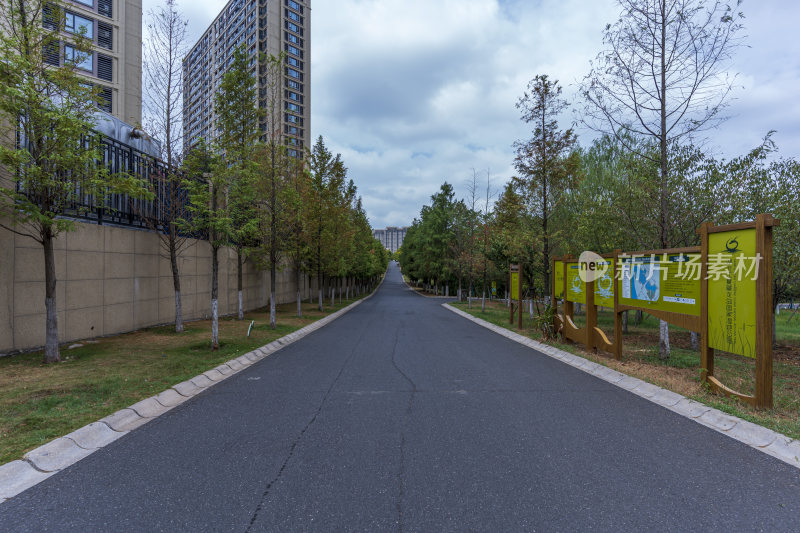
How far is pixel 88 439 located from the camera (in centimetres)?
404

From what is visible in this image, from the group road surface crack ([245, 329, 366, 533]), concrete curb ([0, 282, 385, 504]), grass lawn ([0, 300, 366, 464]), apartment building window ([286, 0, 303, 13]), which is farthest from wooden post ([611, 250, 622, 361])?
apartment building window ([286, 0, 303, 13])

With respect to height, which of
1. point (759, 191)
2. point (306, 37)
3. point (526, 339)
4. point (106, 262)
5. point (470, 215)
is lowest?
point (526, 339)

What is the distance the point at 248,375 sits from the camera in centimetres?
700

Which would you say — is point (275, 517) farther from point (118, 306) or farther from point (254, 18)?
point (254, 18)

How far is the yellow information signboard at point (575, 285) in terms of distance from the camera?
991cm

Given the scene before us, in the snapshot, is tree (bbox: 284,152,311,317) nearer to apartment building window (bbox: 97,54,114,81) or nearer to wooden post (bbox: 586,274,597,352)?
wooden post (bbox: 586,274,597,352)

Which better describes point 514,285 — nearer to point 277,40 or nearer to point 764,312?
point 764,312

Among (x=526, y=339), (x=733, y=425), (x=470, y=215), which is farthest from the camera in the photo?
(x=470, y=215)

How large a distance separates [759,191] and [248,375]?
1380 cm

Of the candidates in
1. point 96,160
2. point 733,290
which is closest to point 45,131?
point 96,160

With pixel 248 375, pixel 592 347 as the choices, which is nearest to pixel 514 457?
pixel 248 375

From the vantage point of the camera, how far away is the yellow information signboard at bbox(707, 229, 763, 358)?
503 centimetres

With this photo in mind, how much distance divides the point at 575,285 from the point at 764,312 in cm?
545

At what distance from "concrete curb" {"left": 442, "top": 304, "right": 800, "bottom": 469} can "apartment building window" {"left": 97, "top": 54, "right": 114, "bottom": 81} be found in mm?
40835
